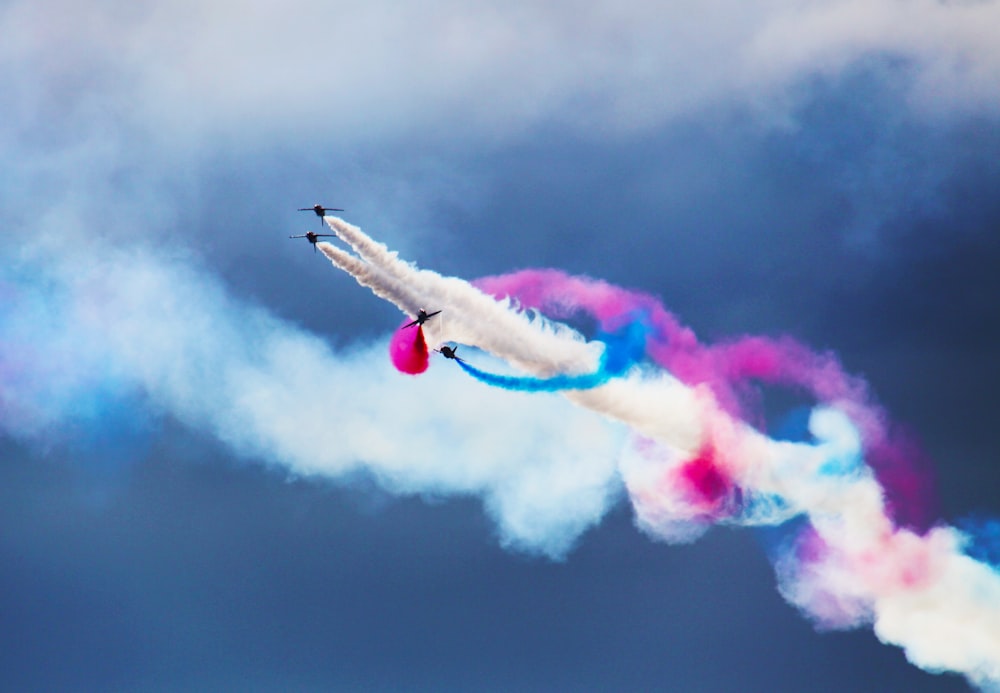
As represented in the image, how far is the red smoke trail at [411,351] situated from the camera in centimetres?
8844

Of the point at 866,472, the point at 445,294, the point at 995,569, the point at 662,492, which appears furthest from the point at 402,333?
the point at 995,569

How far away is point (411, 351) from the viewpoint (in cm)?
8850

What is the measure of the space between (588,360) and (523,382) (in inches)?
141

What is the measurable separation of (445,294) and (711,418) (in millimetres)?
15795

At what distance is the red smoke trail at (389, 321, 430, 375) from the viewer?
290 ft

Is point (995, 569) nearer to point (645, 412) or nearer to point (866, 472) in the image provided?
point (866, 472)

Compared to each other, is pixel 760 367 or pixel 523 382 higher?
pixel 760 367

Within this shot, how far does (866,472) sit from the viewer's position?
99.8 meters

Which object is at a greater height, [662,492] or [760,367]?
[760,367]

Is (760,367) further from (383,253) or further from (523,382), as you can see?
(383,253)

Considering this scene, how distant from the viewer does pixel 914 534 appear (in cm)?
10000

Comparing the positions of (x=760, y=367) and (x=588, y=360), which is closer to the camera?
(x=588, y=360)

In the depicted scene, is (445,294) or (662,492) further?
(662,492)

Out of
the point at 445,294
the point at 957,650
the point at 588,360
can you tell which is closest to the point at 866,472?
the point at 957,650
